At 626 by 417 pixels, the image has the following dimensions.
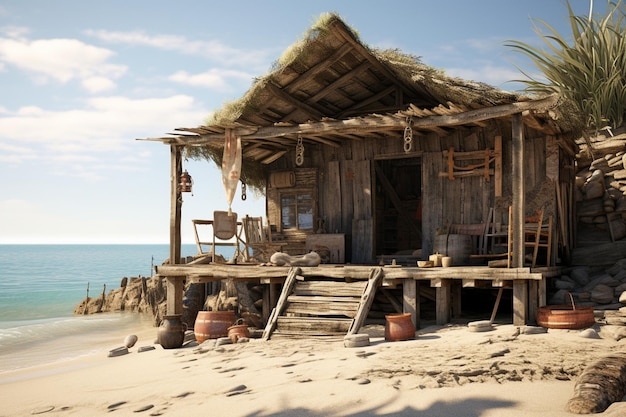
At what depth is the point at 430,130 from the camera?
1320 cm

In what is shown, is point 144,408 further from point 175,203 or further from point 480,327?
point 175,203

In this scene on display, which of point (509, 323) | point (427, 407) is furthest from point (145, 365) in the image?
point (509, 323)

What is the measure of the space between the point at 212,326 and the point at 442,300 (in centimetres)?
420

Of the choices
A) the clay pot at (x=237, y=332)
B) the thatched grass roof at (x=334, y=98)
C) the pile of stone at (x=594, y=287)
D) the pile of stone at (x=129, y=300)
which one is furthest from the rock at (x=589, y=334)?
the pile of stone at (x=129, y=300)

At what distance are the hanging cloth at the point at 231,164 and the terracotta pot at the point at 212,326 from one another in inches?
110

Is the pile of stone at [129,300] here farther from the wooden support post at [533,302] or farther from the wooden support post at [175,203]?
the wooden support post at [533,302]

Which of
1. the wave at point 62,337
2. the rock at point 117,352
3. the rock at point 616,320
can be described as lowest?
the wave at point 62,337

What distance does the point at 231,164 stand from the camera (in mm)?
13070

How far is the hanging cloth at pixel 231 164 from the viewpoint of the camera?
13.0 metres

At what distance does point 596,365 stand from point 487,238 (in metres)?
6.22

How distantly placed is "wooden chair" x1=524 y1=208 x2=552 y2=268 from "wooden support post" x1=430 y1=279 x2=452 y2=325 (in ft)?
5.24

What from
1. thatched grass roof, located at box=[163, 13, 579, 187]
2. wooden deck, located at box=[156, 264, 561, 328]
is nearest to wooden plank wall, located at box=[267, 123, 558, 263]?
thatched grass roof, located at box=[163, 13, 579, 187]

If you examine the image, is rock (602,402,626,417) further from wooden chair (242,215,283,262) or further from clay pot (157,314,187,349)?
wooden chair (242,215,283,262)

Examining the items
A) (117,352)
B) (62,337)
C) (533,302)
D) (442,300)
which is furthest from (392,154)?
(62,337)
